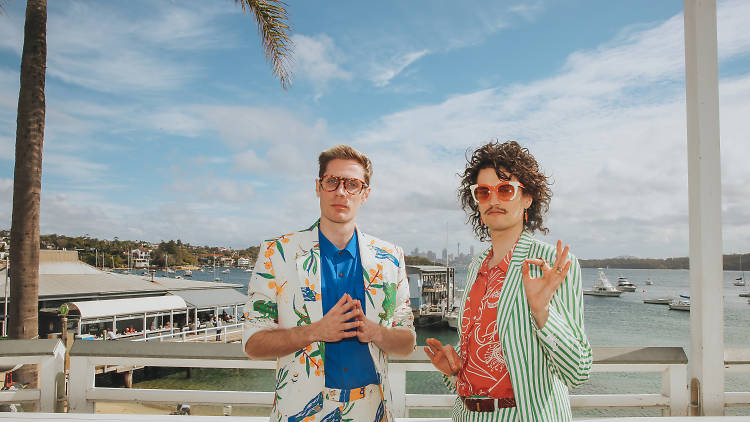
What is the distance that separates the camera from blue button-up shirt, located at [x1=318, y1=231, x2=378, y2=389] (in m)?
1.61

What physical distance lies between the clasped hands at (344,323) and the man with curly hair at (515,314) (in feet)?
0.95

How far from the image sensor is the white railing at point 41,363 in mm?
2756

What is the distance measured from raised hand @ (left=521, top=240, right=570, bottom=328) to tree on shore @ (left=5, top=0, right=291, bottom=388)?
17.5ft

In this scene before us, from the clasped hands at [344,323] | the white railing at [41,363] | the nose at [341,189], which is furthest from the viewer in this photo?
the white railing at [41,363]

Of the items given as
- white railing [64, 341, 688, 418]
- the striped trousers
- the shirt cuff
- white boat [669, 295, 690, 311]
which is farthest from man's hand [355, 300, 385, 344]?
white boat [669, 295, 690, 311]

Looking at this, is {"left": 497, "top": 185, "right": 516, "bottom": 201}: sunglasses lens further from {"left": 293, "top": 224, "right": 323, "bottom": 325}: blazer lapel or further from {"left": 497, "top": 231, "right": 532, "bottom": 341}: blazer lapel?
{"left": 293, "top": 224, "right": 323, "bottom": 325}: blazer lapel

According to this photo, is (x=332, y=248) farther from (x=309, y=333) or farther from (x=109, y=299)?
(x=109, y=299)

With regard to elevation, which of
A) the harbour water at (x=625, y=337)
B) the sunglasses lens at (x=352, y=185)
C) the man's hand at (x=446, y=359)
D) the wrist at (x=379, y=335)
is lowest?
the harbour water at (x=625, y=337)

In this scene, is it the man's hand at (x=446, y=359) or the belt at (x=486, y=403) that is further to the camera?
the man's hand at (x=446, y=359)

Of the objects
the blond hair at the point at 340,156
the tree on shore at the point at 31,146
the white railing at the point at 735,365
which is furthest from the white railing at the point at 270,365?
the tree on shore at the point at 31,146

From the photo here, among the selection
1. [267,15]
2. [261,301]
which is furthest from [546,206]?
[267,15]

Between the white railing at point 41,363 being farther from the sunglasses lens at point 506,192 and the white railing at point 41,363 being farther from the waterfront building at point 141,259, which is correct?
the waterfront building at point 141,259

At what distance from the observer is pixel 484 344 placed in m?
1.51

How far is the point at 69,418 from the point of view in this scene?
2779mm
